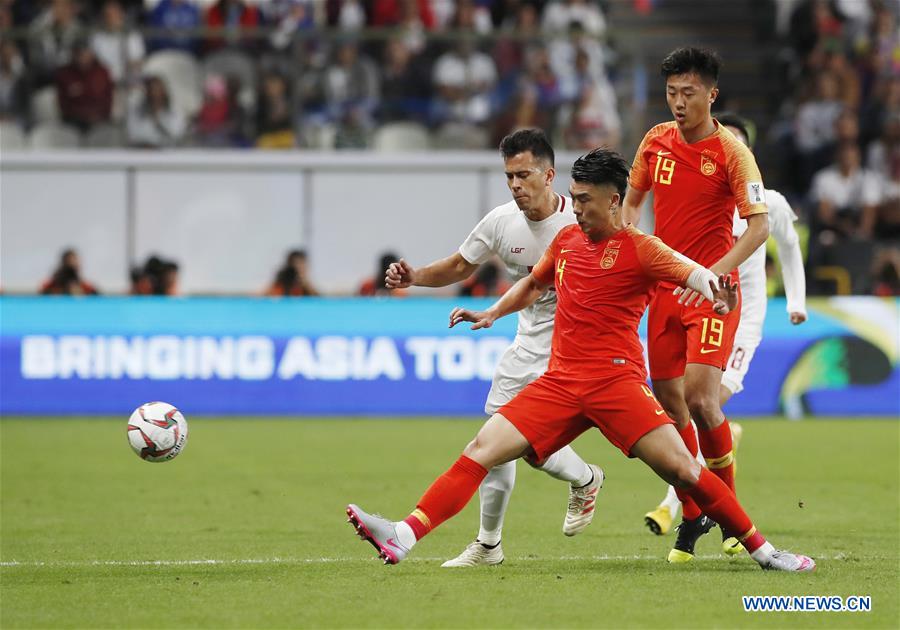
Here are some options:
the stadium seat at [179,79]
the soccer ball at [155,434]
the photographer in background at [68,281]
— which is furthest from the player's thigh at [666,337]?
the stadium seat at [179,79]

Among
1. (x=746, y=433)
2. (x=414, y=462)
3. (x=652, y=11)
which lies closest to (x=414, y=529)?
(x=414, y=462)

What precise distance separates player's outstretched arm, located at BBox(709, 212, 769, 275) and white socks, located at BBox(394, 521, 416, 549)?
2151mm

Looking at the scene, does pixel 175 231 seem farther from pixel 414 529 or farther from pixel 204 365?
pixel 414 529

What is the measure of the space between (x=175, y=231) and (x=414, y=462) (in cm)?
946

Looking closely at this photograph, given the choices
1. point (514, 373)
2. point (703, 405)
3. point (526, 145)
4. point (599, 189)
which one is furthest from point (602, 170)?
point (703, 405)

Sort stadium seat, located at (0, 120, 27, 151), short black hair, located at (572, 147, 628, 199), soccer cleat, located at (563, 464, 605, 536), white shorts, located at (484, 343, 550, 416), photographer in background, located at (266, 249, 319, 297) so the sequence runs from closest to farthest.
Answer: short black hair, located at (572, 147, 628, 199) → white shorts, located at (484, 343, 550, 416) → soccer cleat, located at (563, 464, 605, 536) → photographer in background, located at (266, 249, 319, 297) → stadium seat, located at (0, 120, 27, 151)

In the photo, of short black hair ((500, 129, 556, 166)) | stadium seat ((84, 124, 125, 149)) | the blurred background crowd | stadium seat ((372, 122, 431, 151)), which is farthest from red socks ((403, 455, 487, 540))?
stadium seat ((84, 124, 125, 149))

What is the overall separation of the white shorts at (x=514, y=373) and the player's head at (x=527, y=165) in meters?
0.85

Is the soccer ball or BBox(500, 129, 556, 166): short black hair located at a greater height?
BBox(500, 129, 556, 166): short black hair

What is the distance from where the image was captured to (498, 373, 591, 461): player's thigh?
7855mm

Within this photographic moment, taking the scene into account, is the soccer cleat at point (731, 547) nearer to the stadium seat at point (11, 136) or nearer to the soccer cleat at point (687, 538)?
the soccer cleat at point (687, 538)

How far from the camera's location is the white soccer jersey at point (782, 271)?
33.3 feet

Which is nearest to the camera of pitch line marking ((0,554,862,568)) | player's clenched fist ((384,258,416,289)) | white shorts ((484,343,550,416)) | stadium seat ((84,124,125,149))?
player's clenched fist ((384,258,416,289))

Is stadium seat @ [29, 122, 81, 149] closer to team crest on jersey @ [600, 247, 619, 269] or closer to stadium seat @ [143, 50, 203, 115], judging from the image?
stadium seat @ [143, 50, 203, 115]
